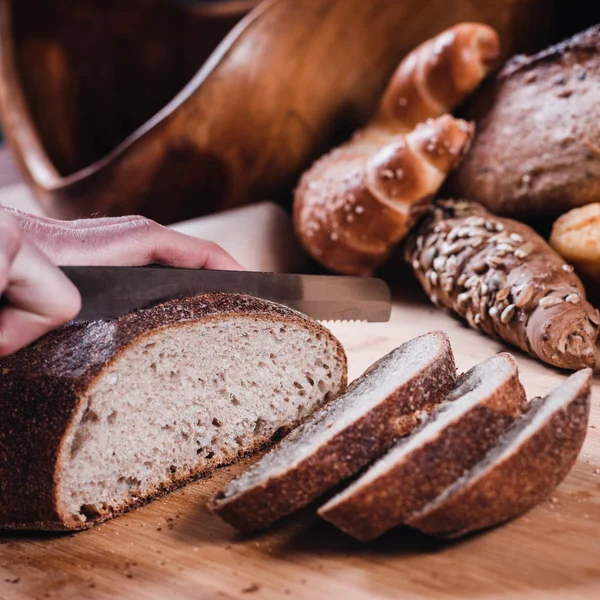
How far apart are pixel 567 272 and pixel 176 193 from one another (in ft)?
6.76

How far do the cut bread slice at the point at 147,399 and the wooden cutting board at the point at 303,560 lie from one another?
0.10 m

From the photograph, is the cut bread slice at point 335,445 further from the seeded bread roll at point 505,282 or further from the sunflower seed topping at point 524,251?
the sunflower seed topping at point 524,251

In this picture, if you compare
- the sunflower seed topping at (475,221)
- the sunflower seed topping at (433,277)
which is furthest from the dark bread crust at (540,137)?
the sunflower seed topping at (433,277)

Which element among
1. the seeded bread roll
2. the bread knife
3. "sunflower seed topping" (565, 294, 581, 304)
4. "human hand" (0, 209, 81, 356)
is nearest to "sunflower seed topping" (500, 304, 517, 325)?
the seeded bread roll

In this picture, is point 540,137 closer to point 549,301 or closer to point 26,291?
point 549,301

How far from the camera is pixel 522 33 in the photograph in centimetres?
361

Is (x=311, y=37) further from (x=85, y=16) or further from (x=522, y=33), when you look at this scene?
(x=85, y=16)

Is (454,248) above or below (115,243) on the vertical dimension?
below

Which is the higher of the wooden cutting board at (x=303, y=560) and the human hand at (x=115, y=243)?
the human hand at (x=115, y=243)

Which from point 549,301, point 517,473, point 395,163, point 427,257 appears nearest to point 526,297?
point 549,301

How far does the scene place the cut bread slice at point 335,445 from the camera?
1650 millimetres

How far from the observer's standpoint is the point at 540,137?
2.88m

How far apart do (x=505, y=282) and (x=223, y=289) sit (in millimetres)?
1036

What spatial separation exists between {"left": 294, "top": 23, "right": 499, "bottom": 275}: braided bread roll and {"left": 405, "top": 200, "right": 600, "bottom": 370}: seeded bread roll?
0.51 ft
